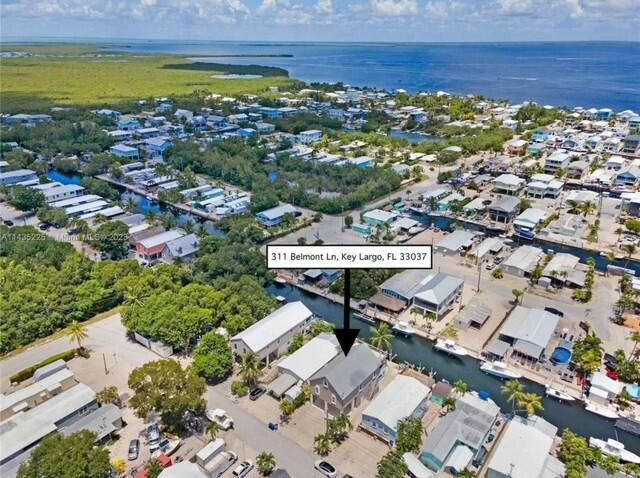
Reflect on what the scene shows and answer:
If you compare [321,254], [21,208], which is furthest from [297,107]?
[321,254]

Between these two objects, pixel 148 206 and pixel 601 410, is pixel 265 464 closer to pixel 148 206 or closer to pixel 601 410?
pixel 601 410

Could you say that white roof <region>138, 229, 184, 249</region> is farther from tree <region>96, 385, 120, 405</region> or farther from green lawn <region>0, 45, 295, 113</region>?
green lawn <region>0, 45, 295, 113</region>

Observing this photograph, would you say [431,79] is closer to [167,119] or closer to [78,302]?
[167,119]

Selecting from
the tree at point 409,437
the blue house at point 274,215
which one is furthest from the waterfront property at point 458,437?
the blue house at point 274,215

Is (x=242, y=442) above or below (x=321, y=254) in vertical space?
below

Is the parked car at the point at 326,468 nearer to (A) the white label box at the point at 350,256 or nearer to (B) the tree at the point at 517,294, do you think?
(A) the white label box at the point at 350,256

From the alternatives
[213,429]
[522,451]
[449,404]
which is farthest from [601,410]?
[213,429]

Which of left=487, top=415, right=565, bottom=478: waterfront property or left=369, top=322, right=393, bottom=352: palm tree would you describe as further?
A: left=369, top=322, right=393, bottom=352: palm tree

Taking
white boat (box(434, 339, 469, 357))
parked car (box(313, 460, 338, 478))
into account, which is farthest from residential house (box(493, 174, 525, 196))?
parked car (box(313, 460, 338, 478))
